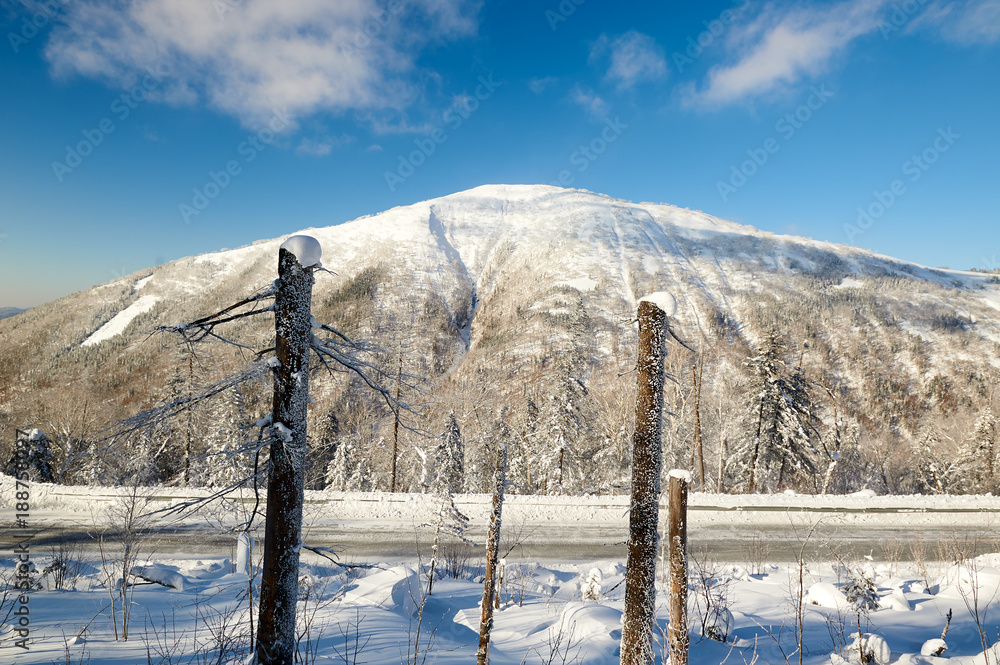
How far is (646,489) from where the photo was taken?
4.57 metres

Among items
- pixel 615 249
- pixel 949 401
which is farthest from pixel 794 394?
pixel 615 249

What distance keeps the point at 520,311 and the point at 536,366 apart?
35.4 m

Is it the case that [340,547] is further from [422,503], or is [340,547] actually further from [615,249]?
[615,249]

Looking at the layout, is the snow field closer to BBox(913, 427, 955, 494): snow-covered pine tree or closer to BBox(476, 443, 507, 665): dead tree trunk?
BBox(476, 443, 507, 665): dead tree trunk

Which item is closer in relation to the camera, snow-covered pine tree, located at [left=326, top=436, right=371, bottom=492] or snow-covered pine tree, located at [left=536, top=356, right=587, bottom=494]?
snow-covered pine tree, located at [left=536, top=356, right=587, bottom=494]

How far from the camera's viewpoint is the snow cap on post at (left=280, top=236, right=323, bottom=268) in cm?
428

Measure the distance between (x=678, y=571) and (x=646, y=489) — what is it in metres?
1.20

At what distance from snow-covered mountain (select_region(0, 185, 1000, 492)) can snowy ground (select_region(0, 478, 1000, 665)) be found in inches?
1590

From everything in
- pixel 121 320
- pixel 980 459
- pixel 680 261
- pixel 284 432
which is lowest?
pixel 980 459

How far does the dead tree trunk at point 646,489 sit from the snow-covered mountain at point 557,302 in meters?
50.1

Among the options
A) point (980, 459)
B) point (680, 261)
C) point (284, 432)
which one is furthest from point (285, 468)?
point (680, 261)

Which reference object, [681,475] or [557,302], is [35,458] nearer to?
[681,475]

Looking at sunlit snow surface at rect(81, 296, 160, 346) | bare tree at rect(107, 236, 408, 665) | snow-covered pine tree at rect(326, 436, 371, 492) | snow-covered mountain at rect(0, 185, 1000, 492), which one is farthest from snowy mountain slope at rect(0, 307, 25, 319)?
bare tree at rect(107, 236, 408, 665)

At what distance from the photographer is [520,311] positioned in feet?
352
